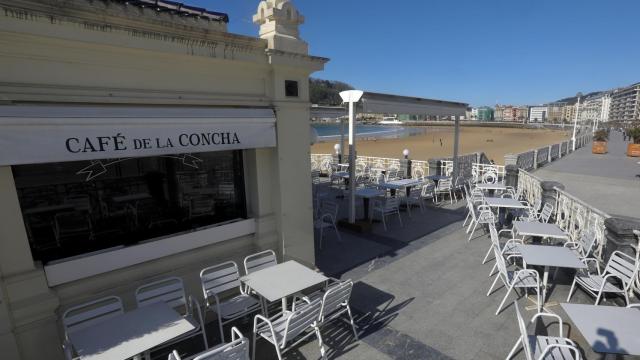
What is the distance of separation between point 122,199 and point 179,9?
2638 mm

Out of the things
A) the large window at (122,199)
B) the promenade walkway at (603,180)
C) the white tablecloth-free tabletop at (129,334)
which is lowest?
the promenade walkway at (603,180)

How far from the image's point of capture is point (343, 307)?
4074mm

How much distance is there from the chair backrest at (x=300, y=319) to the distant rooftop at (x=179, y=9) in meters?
3.73

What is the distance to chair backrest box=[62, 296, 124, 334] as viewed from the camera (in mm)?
3016

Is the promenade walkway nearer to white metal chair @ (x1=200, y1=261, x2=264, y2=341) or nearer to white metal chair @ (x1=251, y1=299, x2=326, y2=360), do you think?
white metal chair @ (x1=251, y1=299, x2=326, y2=360)

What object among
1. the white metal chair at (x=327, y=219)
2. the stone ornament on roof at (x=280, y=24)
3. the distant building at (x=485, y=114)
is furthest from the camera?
the distant building at (x=485, y=114)

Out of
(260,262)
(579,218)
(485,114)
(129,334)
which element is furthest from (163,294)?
(485,114)

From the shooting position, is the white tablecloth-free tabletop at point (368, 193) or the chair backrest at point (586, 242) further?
the white tablecloth-free tabletop at point (368, 193)

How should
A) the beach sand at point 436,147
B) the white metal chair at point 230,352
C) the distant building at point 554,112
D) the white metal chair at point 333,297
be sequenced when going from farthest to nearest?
the distant building at point 554,112
the beach sand at point 436,147
the white metal chair at point 333,297
the white metal chair at point 230,352

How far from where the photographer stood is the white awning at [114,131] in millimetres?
2715

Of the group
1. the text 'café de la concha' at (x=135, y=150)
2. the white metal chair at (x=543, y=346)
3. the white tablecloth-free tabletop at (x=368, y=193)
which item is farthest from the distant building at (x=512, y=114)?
the white metal chair at (x=543, y=346)

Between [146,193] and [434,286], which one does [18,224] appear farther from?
[434,286]

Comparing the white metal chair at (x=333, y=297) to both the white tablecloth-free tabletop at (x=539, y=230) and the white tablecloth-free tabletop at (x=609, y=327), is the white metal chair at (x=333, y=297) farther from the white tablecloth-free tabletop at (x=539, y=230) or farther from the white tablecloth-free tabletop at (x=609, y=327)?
the white tablecloth-free tabletop at (x=539, y=230)

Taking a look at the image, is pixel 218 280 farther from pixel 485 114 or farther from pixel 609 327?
pixel 485 114
